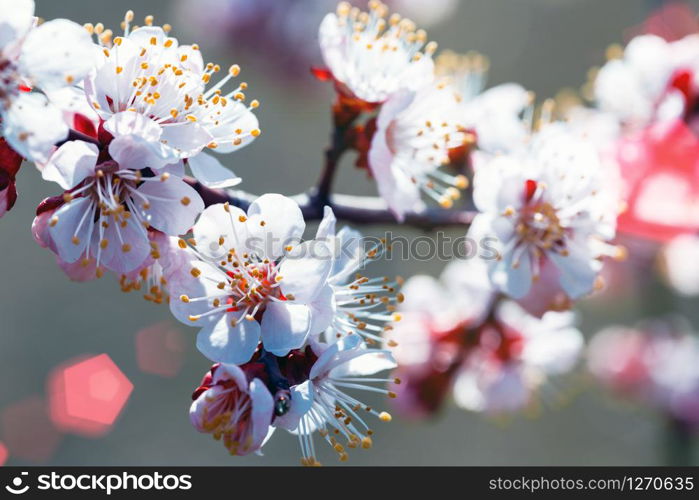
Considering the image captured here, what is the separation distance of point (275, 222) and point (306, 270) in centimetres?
6

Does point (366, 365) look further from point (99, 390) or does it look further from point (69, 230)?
point (99, 390)

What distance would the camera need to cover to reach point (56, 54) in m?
0.61

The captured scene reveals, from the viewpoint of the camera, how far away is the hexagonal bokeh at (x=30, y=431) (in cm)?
295

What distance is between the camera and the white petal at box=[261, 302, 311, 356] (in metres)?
0.68

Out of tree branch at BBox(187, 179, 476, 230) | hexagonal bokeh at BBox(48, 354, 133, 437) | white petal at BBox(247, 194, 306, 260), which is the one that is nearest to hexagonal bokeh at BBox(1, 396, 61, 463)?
hexagonal bokeh at BBox(48, 354, 133, 437)

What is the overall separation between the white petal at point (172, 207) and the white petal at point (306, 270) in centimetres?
10

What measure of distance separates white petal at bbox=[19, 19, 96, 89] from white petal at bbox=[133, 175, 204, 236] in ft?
0.40

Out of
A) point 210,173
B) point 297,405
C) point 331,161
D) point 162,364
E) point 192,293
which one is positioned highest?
point 162,364

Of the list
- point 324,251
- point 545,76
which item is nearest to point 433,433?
point 545,76

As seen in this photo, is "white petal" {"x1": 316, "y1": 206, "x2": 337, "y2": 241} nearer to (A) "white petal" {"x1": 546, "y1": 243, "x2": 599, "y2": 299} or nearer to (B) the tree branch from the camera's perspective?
(B) the tree branch

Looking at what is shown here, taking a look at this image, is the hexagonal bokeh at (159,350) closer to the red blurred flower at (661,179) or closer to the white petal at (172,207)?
the red blurred flower at (661,179)

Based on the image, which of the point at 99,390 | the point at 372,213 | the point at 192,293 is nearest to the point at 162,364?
the point at 99,390
